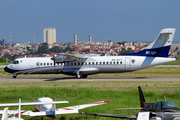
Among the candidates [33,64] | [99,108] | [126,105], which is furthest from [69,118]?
[33,64]

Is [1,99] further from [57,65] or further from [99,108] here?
[57,65]

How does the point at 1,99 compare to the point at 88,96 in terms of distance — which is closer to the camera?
the point at 1,99

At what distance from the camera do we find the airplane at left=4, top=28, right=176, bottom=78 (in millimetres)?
40156

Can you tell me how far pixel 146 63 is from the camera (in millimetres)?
40000

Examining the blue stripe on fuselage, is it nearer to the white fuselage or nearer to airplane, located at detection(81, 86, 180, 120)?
the white fuselage

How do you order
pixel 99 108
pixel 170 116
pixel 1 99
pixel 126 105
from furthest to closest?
1. pixel 1 99
2. pixel 126 105
3. pixel 99 108
4. pixel 170 116

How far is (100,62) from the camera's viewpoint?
41.3 m

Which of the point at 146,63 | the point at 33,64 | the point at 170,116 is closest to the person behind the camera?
the point at 170,116

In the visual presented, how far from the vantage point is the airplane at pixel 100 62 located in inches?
1581

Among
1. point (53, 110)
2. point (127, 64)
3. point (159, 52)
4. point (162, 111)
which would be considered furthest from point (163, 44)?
point (53, 110)

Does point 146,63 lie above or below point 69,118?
above

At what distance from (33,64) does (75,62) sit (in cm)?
→ 643

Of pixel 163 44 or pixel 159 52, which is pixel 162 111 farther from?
pixel 163 44

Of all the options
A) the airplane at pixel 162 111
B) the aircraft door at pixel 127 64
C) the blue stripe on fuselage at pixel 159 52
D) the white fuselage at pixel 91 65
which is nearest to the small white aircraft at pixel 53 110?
the airplane at pixel 162 111
